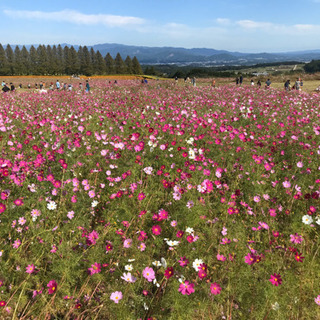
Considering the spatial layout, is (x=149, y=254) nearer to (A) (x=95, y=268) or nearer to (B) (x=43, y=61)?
(A) (x=95, y=268)

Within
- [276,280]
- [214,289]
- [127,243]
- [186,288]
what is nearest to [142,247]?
[127,243]

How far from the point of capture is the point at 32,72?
7406 cm

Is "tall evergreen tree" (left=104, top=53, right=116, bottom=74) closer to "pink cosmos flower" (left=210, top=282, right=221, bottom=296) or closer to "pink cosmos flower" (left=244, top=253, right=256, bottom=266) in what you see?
"pink cosmos flower" (left=244, top=253, right=256, bottom=266)

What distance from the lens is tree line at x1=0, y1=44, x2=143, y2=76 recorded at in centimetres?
7175

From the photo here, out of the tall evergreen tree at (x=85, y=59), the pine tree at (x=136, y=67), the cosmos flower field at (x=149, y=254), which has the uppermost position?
the tall evergreen tree at (x=85, y=59)

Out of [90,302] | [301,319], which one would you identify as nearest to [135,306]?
[90,302]

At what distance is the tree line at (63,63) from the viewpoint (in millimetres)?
71750

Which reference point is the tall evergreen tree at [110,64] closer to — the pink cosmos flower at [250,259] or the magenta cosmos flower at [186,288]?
the pink cosmos flower at [250,259]

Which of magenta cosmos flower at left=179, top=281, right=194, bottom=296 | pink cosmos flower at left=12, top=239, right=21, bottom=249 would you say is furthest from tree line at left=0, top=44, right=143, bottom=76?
magenta cosmos flower at left=179, top=281, right=194, bottom=296

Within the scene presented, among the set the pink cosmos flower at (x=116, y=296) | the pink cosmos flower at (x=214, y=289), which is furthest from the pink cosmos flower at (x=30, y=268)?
the pink cosmos flower at (x=214, y=289)

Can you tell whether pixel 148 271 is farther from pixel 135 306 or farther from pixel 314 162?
pixel 314 162

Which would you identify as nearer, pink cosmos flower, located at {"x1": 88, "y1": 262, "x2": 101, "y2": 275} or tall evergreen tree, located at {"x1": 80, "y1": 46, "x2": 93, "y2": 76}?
pink cosmos flower, located at {"x1": 88, "y1": 262, "x2": 101, "y2": 275}

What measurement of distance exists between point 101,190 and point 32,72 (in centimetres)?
8845

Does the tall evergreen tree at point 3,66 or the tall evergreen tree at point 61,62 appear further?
the tall evergreen tree at point 61,62
